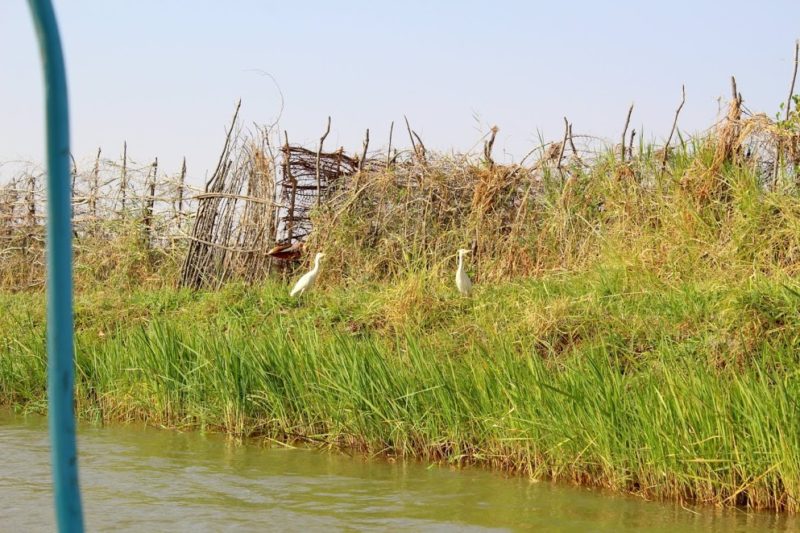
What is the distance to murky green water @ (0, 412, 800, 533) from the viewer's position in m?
5.70

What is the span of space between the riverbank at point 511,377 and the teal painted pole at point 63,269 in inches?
192

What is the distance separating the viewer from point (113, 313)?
37.5ft

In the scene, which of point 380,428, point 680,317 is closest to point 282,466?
point 380,428

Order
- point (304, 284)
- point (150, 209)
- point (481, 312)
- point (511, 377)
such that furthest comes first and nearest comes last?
point (150, 209), point (304, 284), point (481, 312), point (511, 377)

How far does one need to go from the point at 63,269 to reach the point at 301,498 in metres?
5.40

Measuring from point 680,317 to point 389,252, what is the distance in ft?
16.1

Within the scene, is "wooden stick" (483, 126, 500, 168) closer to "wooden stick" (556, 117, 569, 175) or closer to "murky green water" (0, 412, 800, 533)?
"wooden stick" (556, 117, 569, 175)

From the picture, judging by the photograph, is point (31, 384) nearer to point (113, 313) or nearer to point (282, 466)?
point (113, 313)

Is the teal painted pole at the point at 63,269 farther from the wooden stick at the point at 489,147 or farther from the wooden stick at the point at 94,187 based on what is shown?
the wooden stick at the point at 94,187

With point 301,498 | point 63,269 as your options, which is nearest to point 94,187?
point 301,498

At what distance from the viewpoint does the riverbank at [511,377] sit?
228 inches

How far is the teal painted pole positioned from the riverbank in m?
4.88

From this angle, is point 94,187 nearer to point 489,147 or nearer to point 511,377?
point 489,147

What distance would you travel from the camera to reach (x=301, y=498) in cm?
631
